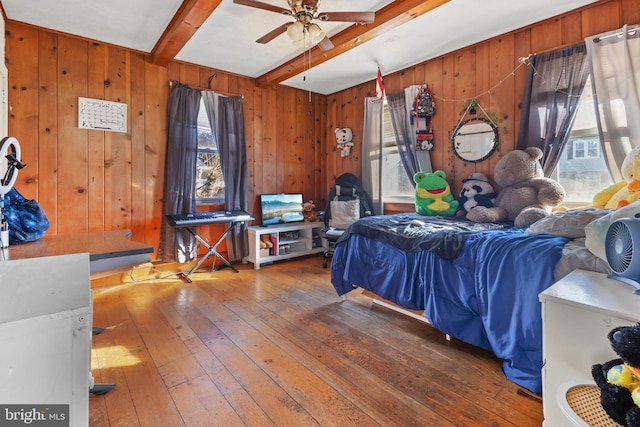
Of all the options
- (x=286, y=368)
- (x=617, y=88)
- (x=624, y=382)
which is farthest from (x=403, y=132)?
(x=624, y=382)

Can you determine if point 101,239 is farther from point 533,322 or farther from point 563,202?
point 563,202

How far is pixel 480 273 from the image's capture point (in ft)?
6.06

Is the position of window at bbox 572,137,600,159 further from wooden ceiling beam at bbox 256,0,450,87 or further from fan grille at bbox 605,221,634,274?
fan grille at bbox 605,221,634,274

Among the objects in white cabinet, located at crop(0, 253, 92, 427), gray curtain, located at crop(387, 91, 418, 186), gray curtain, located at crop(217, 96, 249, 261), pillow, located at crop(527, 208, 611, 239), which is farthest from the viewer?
gray curtain, located at crop(217, 96, 249, 261)

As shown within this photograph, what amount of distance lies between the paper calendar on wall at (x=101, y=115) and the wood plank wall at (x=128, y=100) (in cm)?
6

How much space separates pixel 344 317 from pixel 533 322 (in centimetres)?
133

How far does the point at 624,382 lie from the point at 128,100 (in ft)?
13.7

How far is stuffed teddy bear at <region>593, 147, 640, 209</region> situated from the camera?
67.4 inches

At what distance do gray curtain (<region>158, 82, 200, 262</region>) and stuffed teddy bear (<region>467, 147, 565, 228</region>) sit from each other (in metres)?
3.06

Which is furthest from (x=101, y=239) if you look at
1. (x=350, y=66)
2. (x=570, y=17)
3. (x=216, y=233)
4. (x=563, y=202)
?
(x=570, y=17)

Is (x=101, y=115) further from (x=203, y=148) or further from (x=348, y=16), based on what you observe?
(x=348, y=16)

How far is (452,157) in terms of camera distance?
3453 millimetres

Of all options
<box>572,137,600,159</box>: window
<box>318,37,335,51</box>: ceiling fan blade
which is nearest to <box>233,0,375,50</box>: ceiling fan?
<box>318,37,335,51</box>: ceiling fan blade

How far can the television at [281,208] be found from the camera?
430 cm
